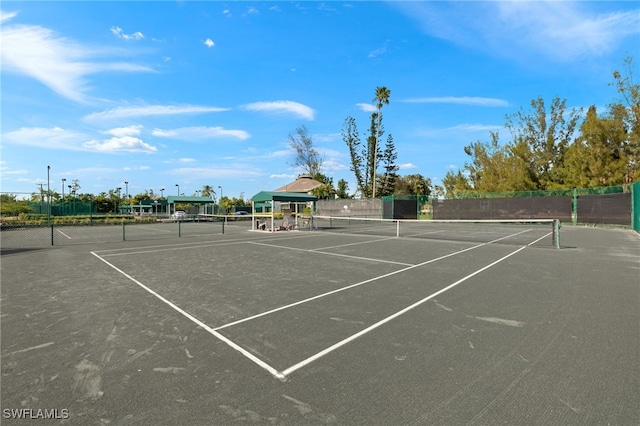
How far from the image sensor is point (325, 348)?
13.2ft

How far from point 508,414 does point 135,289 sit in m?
7.10

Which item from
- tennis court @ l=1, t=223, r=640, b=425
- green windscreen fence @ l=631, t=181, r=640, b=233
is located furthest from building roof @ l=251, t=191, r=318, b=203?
green windscreen fence @ l=631, t=181, r=640, b=233

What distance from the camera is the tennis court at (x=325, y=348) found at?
2826 millimetres

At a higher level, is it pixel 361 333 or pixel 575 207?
pixel 575 207

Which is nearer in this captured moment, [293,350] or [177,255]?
[293,350]

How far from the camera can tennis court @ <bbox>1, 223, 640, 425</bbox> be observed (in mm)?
2826

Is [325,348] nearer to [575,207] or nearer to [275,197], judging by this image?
[275,197]

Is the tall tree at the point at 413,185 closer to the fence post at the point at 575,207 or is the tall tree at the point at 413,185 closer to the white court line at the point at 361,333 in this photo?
the fence post at the point at 575,207

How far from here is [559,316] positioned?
516 centimetres

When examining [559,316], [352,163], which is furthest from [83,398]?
[352,163]

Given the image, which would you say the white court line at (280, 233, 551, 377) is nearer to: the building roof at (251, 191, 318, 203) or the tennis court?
the tennis court

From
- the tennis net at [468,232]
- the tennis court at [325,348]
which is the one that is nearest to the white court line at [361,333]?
the tennis court at [325,348]

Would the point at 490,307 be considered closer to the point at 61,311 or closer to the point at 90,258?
the point at 61,311


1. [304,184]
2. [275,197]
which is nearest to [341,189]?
[304,184]
